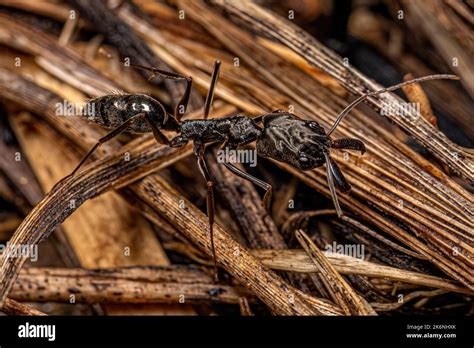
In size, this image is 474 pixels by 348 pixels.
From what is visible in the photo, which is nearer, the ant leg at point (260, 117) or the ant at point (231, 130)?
the ant at point (231, 130)

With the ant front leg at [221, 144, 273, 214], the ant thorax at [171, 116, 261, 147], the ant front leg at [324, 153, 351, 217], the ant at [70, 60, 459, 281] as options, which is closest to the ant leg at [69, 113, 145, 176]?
the ant at [70, 60, 459, 281]

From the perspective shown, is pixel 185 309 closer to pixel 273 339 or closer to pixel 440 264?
pixel 273 339

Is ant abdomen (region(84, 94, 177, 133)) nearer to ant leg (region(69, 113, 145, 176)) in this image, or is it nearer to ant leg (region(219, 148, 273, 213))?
ant leg (region(69, 113, 145, 176))

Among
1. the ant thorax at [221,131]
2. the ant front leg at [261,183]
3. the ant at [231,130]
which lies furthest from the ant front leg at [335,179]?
the ant thorax at [221,131]

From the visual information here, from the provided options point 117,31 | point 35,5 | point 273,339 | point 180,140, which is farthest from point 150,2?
point 273,339

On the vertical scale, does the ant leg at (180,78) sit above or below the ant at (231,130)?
above

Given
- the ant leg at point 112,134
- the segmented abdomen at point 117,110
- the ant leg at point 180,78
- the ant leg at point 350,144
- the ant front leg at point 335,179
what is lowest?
the ant front leg at point 335,179

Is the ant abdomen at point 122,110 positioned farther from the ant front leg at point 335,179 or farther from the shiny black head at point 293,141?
the ant front leg at point 335,179

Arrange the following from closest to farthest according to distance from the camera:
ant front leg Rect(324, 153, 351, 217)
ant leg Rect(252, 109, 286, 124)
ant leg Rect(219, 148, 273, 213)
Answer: ant front leg Rect(324, 153, 351, 217)
ant leg Rect(219, 148, 273, 213)
ant leg Rect(252, 109, 286, 124)

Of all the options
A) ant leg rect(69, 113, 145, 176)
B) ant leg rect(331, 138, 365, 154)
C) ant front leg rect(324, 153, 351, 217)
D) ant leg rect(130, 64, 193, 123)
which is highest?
ant leg rect(130, 64, 193, 123)
